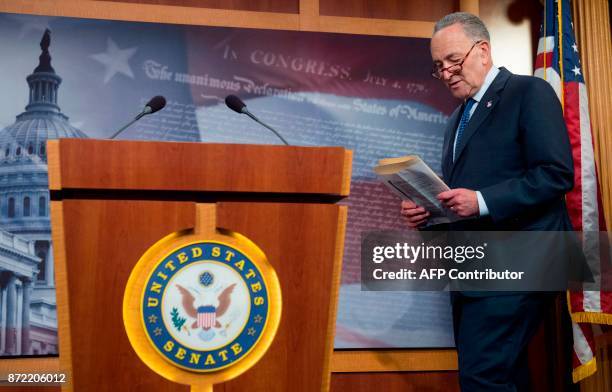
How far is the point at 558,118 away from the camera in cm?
181

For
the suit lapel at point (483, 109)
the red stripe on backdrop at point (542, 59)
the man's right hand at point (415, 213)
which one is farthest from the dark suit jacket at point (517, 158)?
the red stripe on backdrop at point (542, 59)

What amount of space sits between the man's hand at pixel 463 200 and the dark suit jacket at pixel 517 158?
0.12 ft

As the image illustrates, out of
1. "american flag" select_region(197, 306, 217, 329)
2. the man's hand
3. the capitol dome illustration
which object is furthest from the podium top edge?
the capitol dome illustration

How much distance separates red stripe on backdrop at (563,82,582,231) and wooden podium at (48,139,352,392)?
1.70 metres

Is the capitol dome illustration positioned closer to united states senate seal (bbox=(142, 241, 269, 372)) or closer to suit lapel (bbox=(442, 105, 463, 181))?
suit lapel (bbox=(442, 105, 463, 181))

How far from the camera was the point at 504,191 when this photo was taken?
177cm

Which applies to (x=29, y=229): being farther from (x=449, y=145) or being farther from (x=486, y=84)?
(x=486, y=84)

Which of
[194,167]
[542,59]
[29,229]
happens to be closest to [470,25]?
[542,59]

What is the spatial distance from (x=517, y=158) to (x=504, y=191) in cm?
14

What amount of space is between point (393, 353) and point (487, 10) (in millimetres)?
1751

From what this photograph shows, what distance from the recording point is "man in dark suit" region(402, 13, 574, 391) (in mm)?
1745

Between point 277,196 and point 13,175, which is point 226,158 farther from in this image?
point 13,175

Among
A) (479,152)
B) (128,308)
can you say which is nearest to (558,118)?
(479,152)

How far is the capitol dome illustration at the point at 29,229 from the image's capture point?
270cm
